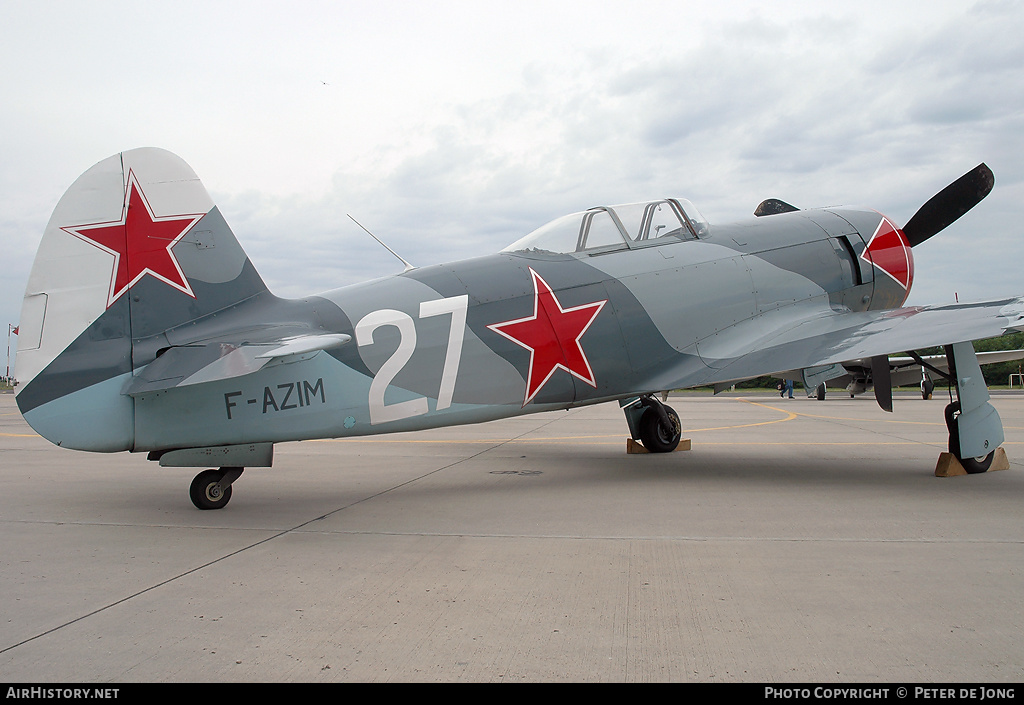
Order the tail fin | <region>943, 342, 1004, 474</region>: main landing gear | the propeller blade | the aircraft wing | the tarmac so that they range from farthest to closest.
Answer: the propeller blade
<region>943, 342, 1004, 474</region>: main landing gear
the aircraft wing
the tail fin
the tarmac

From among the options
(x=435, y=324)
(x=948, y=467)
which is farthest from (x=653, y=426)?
(x=435, y=324)

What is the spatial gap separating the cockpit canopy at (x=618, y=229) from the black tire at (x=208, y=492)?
11.9 ft

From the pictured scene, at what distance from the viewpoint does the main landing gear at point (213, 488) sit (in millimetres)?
5867

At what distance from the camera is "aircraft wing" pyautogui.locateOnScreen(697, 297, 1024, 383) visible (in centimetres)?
650

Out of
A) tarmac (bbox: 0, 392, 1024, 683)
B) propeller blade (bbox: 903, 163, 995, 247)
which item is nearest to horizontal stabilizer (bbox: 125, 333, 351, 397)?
tarmac (bbox: 0, 392, 1024, 683)

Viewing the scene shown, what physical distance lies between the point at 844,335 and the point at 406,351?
4.55m

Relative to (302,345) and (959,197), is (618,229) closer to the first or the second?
(302,345)

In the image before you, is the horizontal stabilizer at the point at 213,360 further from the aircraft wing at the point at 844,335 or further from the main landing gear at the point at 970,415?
the main landing gear at the point at 970,415

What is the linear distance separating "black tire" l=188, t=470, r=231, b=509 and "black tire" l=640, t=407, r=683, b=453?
19.3ft

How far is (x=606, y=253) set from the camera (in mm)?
7539

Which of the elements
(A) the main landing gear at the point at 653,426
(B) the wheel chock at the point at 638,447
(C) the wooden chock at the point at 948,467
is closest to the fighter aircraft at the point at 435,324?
(C) the wooden chock at the point at 948,467

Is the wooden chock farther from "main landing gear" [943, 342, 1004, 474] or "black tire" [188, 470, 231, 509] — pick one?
"black tire" [188, 470, 231, 509]

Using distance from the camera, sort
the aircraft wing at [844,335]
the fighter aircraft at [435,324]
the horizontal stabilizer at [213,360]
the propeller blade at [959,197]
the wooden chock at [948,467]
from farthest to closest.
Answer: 1. the propeller blade at [959,197]
2. the wooden chock at [948,467]
3. the aircraft wing at [844,335]
4. the fighter aircraft at [435,324]
5. the horizontal stabilizer at [213,360]

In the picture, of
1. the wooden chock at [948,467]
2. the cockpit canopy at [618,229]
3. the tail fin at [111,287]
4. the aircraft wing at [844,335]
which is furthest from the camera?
the cockpit canopy at [618,229]
